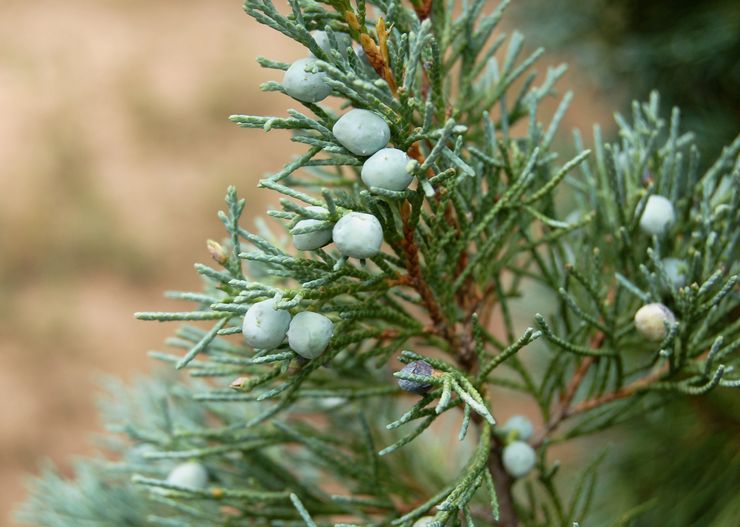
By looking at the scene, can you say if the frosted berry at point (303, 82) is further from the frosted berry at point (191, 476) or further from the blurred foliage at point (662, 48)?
the blurred foliage at point (662, 48)

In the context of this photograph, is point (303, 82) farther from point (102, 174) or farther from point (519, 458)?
point (102, 174)

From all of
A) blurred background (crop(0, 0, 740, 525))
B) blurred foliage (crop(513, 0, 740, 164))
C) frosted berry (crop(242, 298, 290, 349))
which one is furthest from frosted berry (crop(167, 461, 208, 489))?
blurred background (crop(0, 0, 740, 525))

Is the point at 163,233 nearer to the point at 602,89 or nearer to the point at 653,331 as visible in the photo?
the point at 602,89

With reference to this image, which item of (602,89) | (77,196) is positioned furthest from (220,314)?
(77,196)

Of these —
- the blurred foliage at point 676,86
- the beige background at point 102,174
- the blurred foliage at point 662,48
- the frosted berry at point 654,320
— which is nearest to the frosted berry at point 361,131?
the frosted berry at point 654,320

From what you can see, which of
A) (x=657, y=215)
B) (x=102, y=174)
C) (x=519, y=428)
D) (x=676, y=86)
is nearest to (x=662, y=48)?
(x=676, y=86)

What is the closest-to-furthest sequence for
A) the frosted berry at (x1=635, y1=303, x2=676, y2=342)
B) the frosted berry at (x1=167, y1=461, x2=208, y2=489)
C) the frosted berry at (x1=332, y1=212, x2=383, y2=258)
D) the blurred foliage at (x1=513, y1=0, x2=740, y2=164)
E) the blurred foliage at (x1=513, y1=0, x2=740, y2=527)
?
the frosted berry at (x1=332, y1=212, x2=383, y2=258) → the frosted berry at (x1=635, y1=303, x2=676, y2=342) → the frosted berry at (x1=167, y1=461, x2=208, y2=489) → the blurred foliage at (x1=513, y1=0, x2=740, y2=527) → the blurred foliage at (x1=513, y1=0, x2=740, y2=164)

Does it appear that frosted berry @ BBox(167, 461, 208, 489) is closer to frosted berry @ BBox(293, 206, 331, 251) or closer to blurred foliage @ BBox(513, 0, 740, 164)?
frosted berry @ BBox(293, 206, 331, 251)
